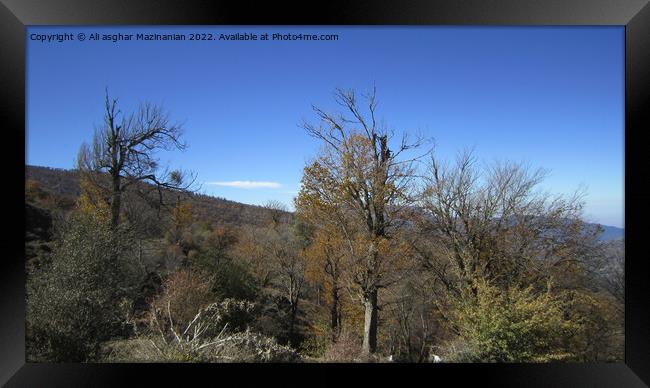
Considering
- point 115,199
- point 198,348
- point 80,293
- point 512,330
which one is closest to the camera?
point 198,348

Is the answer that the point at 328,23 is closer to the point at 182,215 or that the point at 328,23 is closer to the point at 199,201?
the point at 199,201

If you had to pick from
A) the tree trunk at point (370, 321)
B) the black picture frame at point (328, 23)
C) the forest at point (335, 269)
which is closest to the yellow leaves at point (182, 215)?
the forest at point (335, 269)

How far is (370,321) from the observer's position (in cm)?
648

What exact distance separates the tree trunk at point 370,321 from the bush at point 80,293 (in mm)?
3705

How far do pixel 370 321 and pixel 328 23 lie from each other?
4.81 metres

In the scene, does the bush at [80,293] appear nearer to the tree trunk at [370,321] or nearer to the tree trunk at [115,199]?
the tree trunk at [115,199]

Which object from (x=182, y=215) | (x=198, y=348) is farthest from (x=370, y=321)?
(x=182, y=215)

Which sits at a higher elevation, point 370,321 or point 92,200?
point 92,200

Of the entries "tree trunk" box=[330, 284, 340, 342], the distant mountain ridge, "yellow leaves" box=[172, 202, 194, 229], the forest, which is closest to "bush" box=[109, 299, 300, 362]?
the forest

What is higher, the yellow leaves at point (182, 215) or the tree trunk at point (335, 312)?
the yellow leaves at point (182, 215)

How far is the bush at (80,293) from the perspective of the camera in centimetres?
479

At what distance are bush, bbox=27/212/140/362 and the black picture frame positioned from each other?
0.67m

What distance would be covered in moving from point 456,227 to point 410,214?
106 cm

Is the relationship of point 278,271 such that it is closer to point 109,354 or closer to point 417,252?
point 417,252
